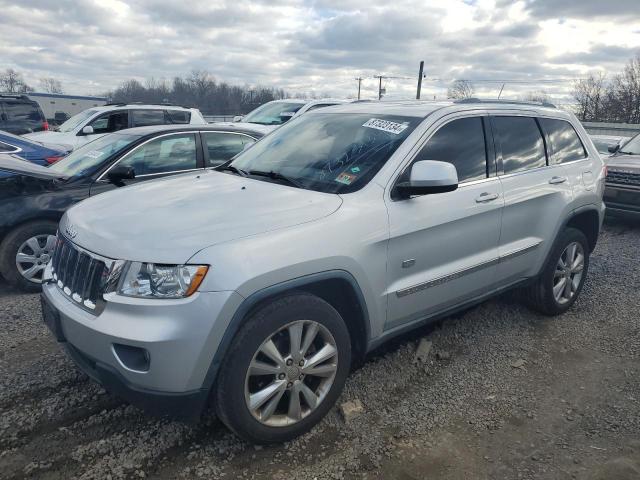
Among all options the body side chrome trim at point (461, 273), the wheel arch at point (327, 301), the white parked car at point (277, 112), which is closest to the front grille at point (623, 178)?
the body side chrome trim at point (461, 273)

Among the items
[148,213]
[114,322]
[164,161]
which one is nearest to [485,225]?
[148,213]

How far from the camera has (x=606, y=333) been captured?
4211 millimetres

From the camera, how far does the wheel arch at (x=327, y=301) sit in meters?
2.31

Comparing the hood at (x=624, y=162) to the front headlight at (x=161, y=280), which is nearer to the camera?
the front headlight at (x=161, y=280)

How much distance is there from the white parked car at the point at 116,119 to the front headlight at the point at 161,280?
29.1ft

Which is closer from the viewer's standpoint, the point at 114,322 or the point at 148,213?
the point at 114,322

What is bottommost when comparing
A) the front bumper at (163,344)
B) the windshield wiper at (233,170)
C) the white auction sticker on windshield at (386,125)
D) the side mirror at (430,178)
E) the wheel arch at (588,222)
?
the front bumper at (163,344)

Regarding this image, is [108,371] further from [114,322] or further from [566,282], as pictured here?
[566,282]

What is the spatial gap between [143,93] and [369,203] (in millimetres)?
62475

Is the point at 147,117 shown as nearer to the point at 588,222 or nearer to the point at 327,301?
the point at 588,222

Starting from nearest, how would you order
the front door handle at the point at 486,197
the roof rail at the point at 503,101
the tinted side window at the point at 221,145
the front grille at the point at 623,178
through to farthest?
the front door handle at the point at 486,197 < the roof rail at the point at 503,101 < the tinted side window at the point at 221,145 < the front grille at the point at 623,178

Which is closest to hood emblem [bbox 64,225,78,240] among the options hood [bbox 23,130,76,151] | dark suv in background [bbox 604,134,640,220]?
hood [bbox 23,130,76,151]

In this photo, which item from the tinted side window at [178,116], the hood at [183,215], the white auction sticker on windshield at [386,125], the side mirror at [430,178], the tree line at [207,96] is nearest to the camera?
the hood at [183,215]

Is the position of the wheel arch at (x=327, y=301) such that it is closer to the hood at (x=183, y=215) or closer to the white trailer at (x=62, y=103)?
the hood at (x=183, y=215)
